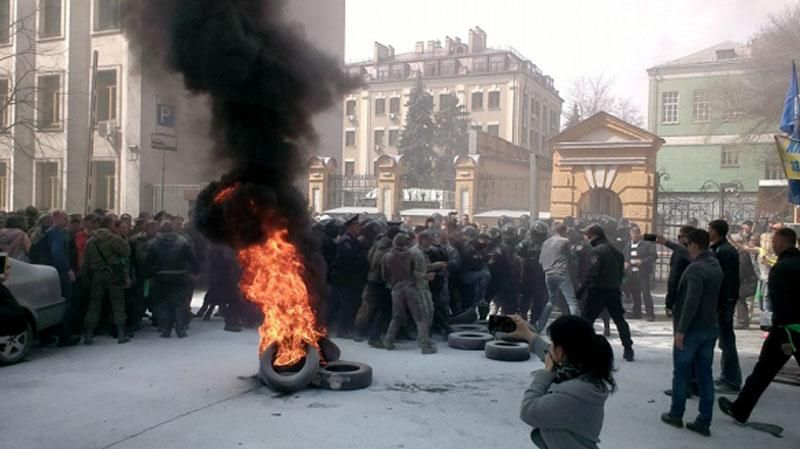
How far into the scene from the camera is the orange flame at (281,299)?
738 cm

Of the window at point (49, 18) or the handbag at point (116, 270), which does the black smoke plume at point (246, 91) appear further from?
the window at point (49, 18)

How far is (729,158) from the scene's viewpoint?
1496 inches

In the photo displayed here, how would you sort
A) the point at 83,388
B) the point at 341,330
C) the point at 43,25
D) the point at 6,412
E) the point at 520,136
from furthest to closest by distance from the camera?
the point at 520,136, the point at 43,25, the point at 341,330, the point at 83,388, the point at 6,412

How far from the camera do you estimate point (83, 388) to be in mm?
7191

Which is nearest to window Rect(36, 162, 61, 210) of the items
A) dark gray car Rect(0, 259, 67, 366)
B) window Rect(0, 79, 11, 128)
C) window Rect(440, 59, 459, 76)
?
window Rect(0, 79, 11, 128)

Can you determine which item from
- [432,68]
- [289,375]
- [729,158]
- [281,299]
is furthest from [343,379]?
[432,68]

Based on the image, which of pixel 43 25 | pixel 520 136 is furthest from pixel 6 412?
pixel 520 136

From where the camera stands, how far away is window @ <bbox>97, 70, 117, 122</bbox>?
23000 mm

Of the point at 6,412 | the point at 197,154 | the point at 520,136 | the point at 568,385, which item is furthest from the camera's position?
the point at 520,136

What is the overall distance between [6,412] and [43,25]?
22.8 meters

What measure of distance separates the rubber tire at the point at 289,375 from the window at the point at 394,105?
52736 mm

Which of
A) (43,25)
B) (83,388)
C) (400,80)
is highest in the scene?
(400,80)

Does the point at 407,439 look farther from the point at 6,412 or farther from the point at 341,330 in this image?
the point at 341,330

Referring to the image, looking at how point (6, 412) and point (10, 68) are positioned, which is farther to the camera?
point (10, 68)
